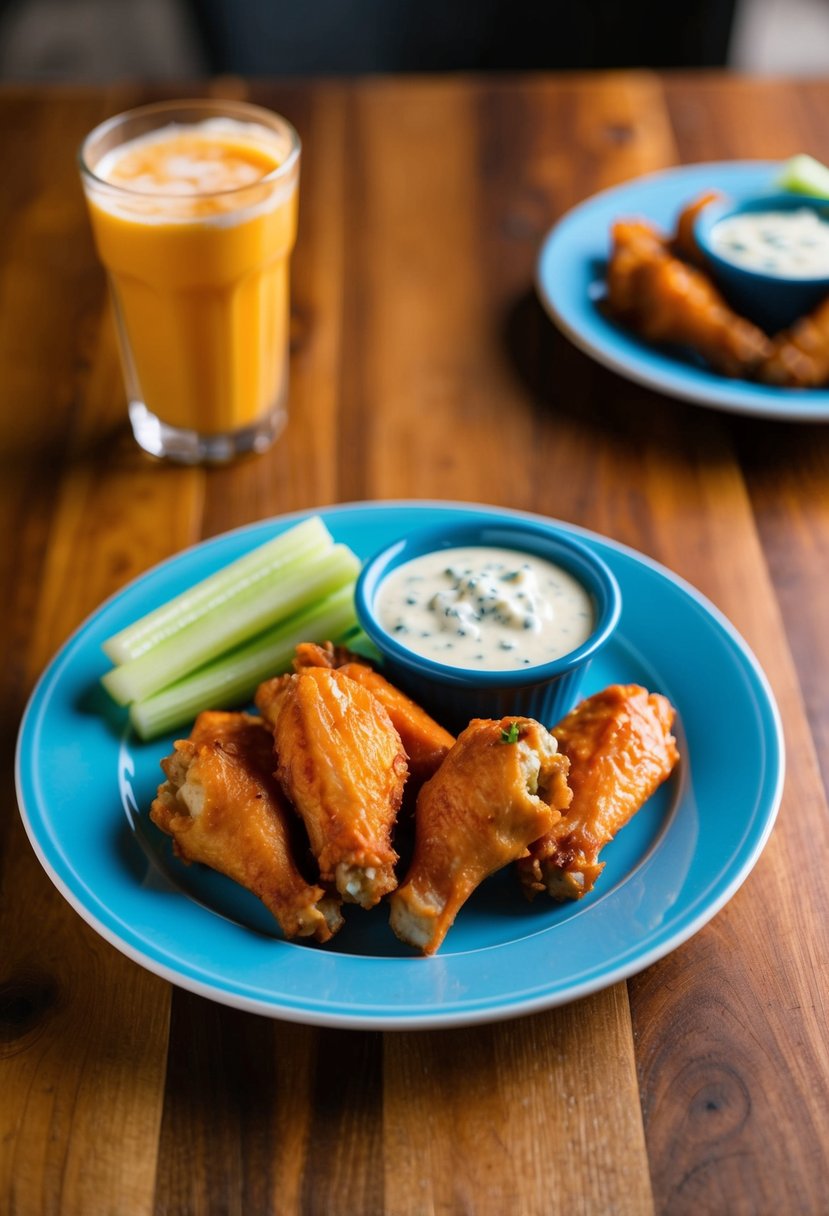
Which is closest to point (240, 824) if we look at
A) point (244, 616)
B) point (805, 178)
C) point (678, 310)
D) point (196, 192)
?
point (244, 616)

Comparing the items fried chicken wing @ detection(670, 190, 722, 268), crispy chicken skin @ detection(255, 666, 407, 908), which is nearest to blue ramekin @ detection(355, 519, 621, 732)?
crispy chicken skin @ detection(255, 666, 407, 908)

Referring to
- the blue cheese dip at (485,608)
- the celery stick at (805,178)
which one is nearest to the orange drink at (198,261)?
the blue cheese dip at (485,608)

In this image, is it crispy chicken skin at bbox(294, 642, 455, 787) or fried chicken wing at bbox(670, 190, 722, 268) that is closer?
crispy chicken skin at bbox(294, 642, 455, 787)

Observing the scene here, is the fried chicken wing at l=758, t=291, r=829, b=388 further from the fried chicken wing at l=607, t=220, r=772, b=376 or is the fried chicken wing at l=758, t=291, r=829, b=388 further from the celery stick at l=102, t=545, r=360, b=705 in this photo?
the celery stick at l=102, t=545, r=360, b=705

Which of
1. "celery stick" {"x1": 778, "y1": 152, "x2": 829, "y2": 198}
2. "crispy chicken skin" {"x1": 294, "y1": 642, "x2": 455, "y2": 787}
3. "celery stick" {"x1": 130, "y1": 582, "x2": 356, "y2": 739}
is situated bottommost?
"celery stick" {"x1": 130, "y1": 582, "x2": 356, "y2": 739}

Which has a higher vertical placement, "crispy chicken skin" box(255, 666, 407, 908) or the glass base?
"crispy chicken skin" box(255, 666, 407, 908)

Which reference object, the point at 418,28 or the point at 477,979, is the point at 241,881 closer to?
the point at 477,979

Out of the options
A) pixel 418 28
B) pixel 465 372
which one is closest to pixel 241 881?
pixel 465 372
